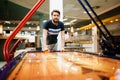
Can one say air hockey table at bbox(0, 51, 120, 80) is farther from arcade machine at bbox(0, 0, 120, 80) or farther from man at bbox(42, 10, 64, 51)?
man at bbox(42, 10, 64, 51)

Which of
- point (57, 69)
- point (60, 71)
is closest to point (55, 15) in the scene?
point (57, 69)

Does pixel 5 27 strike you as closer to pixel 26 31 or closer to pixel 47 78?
pixel 26 31

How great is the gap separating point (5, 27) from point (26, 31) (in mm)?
3571

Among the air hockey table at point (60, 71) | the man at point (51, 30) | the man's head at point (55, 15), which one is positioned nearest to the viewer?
the air hockey table at point (60, 71)

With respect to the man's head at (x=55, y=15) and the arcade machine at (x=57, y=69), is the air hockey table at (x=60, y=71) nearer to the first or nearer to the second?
the arcade machine at (x=57, y=69)

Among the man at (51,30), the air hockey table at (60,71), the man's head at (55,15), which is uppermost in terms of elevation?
the man's head at (55,15)

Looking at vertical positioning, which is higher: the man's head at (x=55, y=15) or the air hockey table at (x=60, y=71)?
the man's head at (x=55, y=15)

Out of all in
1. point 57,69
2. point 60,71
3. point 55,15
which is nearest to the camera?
point 60,71

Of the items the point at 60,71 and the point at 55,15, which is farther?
the point at 55,15

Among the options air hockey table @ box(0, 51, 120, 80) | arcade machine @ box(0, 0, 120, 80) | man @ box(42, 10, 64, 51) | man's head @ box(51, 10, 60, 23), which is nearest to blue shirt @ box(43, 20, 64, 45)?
man @ box(42, 10, 64, 51)

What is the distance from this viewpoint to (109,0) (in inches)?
457

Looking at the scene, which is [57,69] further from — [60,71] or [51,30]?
[51,30]

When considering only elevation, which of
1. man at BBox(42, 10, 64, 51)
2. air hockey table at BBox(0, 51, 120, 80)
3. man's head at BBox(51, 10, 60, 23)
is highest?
man's head at BBox(51, 10, 60, 23)

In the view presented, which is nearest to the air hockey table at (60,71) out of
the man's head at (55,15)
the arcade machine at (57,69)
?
the arcade machine at (57,69)
